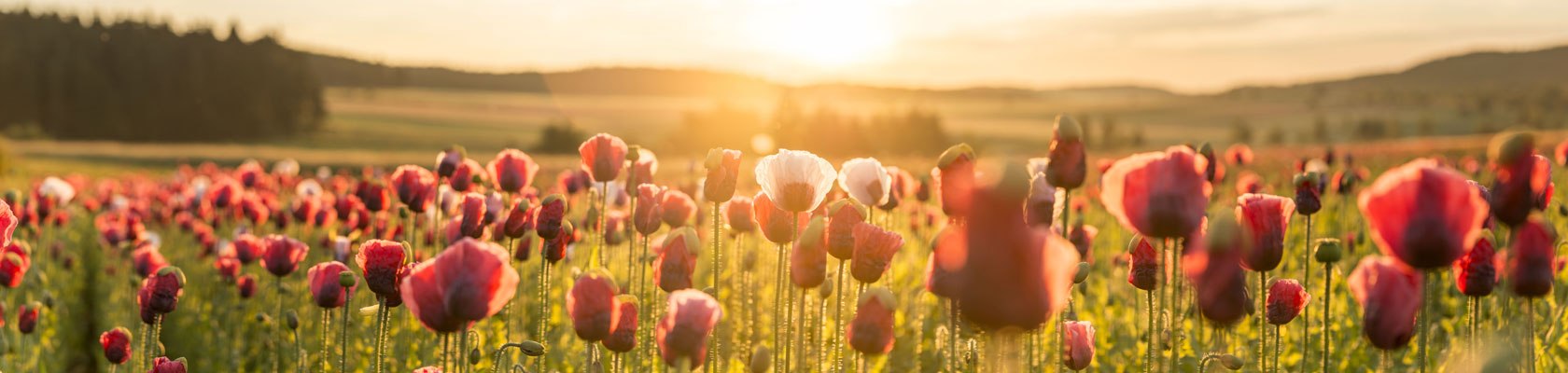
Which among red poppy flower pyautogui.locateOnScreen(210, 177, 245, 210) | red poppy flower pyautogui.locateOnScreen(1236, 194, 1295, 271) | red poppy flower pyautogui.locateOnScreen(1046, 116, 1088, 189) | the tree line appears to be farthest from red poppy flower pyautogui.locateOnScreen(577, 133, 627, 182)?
the tree line

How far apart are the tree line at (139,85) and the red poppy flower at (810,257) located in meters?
71.5

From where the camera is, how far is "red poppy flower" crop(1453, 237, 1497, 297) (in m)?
2.32

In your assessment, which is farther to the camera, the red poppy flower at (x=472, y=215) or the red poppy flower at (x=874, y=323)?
the red poppy flower at (x=472, y=215)

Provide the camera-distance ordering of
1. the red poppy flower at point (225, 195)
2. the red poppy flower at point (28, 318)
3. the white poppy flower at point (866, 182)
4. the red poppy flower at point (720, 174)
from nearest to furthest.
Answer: the red poppy flower at point (720, 174) < the white poppy flower at point (866, 182) < the red poppy flower at point (28, 318) < the red poppy flower at point (225, 195)

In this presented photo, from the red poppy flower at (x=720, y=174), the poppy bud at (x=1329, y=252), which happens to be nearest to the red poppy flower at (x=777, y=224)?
the red poppy flower at (x=720, y=174)

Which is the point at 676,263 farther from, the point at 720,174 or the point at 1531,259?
the point at 1531,259

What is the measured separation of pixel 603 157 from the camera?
3.45 meters

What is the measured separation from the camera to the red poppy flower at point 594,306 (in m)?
2.08

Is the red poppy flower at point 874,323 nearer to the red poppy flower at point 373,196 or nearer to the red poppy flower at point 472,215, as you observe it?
the red poppy flower at point 472,215

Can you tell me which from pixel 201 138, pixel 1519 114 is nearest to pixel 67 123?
pixel 201 138

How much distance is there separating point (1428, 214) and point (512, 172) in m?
3.05

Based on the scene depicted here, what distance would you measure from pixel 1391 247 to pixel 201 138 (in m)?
74.1

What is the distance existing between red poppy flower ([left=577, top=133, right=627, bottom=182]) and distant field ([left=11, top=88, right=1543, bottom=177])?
3630cm

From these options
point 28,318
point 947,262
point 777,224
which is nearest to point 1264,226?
point 947,262
